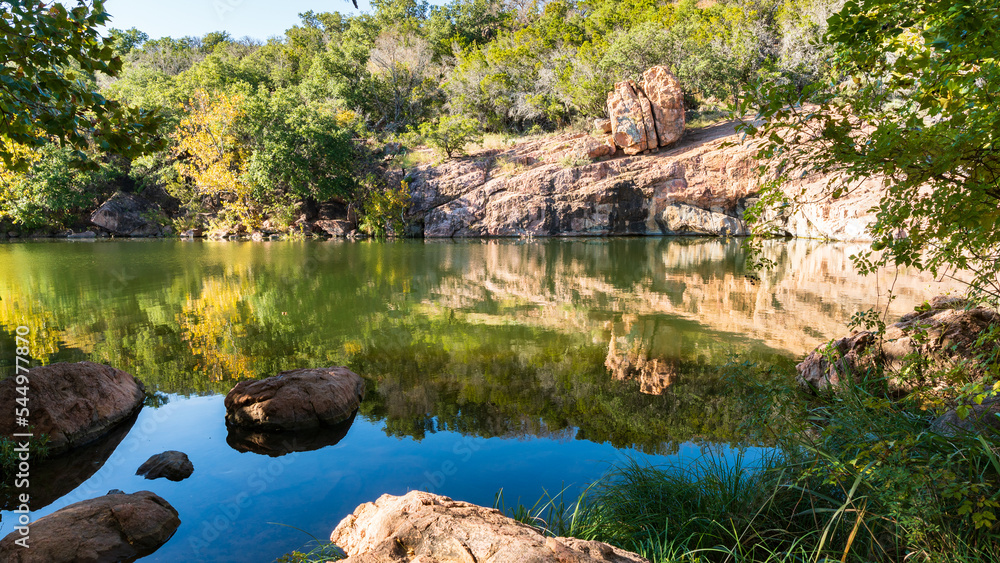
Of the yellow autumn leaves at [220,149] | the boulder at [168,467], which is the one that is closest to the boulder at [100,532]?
the boulder at [168,467]

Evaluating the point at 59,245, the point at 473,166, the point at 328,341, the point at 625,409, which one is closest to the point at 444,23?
the point at 473,166

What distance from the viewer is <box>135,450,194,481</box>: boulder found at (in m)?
4.45

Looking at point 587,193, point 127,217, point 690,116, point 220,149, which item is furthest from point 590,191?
point 127,217

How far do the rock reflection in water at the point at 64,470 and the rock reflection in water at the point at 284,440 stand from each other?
3.43ft

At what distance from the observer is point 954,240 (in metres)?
2.98

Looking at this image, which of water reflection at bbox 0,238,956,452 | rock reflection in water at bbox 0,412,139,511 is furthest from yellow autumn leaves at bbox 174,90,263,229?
rock reflection in water at bbox 0,412,139,511

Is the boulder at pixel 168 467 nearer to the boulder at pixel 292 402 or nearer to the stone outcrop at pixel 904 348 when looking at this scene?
the boulder at pixel 292 402

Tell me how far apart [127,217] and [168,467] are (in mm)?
35537

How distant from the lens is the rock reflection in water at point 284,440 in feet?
16.3

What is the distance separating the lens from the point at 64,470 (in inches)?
178

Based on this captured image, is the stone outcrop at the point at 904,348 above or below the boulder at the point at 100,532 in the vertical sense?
above

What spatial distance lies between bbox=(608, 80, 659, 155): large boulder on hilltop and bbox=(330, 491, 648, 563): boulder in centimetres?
2836

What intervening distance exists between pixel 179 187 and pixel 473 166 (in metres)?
18.2

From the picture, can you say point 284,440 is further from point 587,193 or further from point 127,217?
point 127,217
